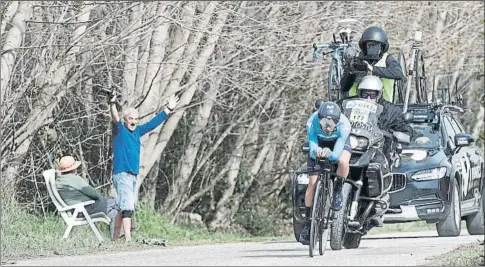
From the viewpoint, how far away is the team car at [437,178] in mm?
17344

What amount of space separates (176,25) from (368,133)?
634 centimetres

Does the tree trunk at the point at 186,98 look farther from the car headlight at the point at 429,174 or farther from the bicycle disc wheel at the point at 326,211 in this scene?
the bicycle disc wheel at the point at 326,211

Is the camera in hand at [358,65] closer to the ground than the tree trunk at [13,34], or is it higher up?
closer to the ground

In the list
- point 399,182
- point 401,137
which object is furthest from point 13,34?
point 399,182

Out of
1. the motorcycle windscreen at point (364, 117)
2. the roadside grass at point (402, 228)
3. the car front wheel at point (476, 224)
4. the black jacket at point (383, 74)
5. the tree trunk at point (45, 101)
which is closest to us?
the motorcycle windscreen at point (364, 117)

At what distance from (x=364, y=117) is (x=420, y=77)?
532 centimetres

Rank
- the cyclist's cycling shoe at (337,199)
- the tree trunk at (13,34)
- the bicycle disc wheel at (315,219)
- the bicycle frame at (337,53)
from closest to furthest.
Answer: the bicycle disc wheel at (315,219)
the cyclist's cycling shoe at (337,199)
the bicycle frame at (337,53)
the tree trunk at (13,34)

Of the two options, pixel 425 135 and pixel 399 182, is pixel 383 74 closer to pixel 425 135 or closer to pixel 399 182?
pixel 399 182

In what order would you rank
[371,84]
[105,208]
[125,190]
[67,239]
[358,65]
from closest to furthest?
[371,84] → [358,65] → [67,239] → [125,190] → [105,208]

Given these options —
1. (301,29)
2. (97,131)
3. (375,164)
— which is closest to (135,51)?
(97,131)

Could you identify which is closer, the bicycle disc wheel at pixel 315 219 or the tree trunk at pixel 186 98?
the bicycle disc wheel at pixel 315 219

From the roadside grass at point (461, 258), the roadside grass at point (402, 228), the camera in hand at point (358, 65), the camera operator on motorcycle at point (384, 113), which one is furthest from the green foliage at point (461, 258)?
the roadside grass at point (402, 228)

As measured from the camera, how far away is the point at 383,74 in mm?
15805

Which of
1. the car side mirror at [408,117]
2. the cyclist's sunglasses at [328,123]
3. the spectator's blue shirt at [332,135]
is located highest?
the cyclist's sunglasses at [328,123]
